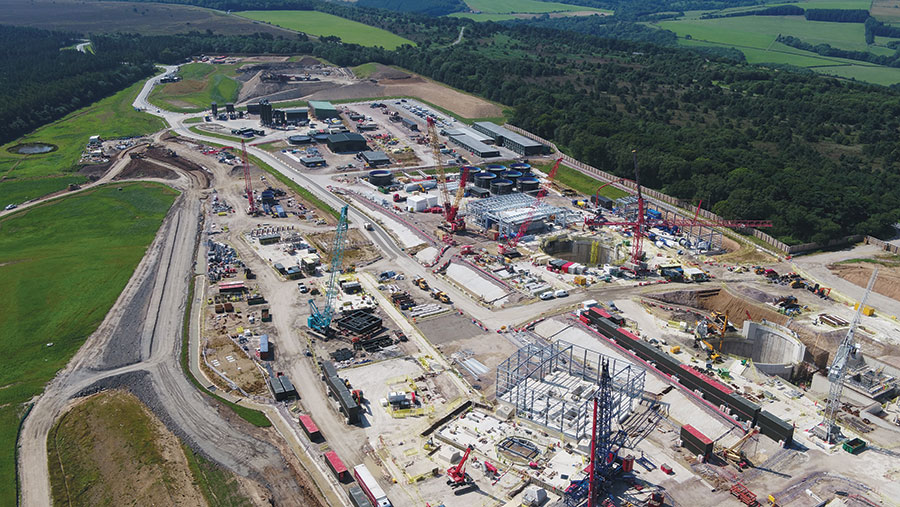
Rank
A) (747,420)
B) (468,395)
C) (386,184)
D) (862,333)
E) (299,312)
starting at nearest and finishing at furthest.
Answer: (747,420)
(468,395)
(862,333)
(299,312)
(386,184)

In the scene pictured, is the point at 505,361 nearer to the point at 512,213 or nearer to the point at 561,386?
the point at 561,386

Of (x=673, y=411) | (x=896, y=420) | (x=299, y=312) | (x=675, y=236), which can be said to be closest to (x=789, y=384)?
(x=896, y=420)

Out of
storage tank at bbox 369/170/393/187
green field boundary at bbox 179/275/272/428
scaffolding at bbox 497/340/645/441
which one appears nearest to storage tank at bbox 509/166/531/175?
storage tank at bbox 369/170/393/187

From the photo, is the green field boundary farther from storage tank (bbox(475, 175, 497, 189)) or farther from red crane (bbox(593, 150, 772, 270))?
storage tank (bbox(475, 175, 497, 189))

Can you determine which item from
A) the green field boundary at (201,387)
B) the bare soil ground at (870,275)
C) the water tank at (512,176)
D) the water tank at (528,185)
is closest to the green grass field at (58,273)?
the green field boundary at (201,387)

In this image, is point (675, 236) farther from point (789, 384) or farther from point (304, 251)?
point (304, 251)

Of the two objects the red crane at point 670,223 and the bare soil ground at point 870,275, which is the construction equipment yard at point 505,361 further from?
the bare soil ground at point 870,275
